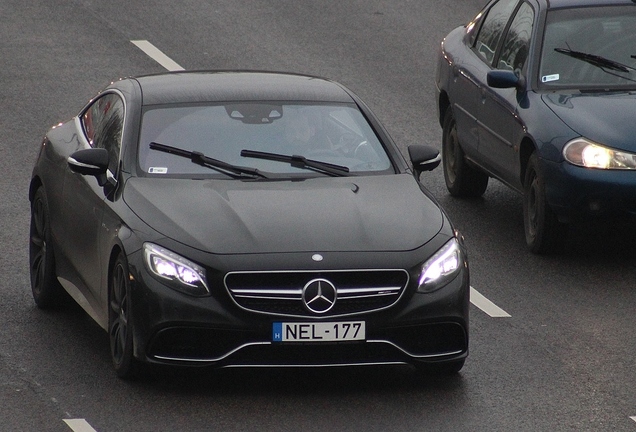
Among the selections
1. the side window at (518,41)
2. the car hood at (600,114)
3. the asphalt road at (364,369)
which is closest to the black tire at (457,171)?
the asphalt road at (364,369)

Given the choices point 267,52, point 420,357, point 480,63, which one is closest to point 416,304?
point 420,357

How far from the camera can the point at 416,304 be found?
9258 mm

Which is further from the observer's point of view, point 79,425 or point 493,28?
point 493,28

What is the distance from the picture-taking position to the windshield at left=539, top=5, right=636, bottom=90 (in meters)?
13.4

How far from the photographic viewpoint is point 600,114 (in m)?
12.7

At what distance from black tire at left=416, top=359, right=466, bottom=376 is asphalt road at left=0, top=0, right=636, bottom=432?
0.17ft

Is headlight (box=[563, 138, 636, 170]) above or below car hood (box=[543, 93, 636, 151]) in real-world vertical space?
A: below

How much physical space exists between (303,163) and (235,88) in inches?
33.9

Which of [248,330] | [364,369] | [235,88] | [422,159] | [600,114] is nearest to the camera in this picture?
[248,330]

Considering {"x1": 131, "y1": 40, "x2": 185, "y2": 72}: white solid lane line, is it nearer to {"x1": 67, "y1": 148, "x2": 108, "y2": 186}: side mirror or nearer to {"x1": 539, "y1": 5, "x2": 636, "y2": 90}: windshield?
{"x1": 539, "y1": 5, "x2": 636, "y2": 90}: windshield

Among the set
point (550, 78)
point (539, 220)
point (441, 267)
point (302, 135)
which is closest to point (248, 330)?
point (441, 267)

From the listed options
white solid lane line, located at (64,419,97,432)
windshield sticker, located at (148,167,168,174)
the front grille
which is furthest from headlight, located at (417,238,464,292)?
white solid lane line, located at (64,419,97,432)

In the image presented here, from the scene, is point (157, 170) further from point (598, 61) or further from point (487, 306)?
point (598, 61)

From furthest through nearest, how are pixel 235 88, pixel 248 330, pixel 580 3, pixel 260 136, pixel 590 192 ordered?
1. pixel 580 3
2. pixel 590 192
3. pixel 235 88
4. pixel 260 136
5. pixel 248 330
